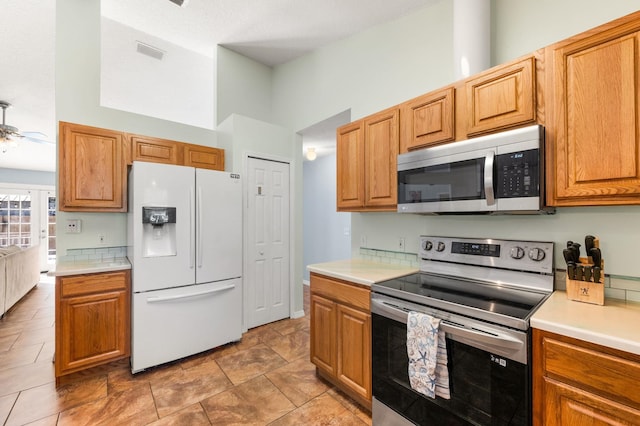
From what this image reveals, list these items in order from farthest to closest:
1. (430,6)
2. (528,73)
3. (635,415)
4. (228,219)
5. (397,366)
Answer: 1. (228,219)
2. (430,6)
3. (397,366)
4. (528,73)
5. (635,415)

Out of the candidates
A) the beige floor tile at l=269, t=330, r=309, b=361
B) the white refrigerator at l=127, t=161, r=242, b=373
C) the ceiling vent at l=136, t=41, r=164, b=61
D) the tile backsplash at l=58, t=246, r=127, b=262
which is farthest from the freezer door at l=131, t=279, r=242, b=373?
the ceiling vent at l=136, t=41, r=164, b=61

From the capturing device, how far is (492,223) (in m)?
1.92

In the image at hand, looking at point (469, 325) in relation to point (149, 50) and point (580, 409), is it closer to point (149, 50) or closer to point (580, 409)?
point (580, 409)

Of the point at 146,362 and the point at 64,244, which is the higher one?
the point at 64,244

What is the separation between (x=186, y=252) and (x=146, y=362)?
0.95m

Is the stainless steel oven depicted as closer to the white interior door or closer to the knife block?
the knife block

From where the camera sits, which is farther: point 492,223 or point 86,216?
point 86,216

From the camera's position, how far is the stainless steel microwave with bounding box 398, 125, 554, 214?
143cm

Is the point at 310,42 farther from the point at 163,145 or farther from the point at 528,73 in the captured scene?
the point at 528,73

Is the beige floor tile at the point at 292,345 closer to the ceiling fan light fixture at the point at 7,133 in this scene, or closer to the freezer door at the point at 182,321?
the freezer door at the point at 182,321

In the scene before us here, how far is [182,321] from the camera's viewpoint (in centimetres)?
257

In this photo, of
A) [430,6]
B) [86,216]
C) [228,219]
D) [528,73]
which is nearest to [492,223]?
[528,73]

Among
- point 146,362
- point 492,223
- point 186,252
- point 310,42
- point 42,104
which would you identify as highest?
point 310,42

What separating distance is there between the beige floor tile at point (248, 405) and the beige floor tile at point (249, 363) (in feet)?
0.47
